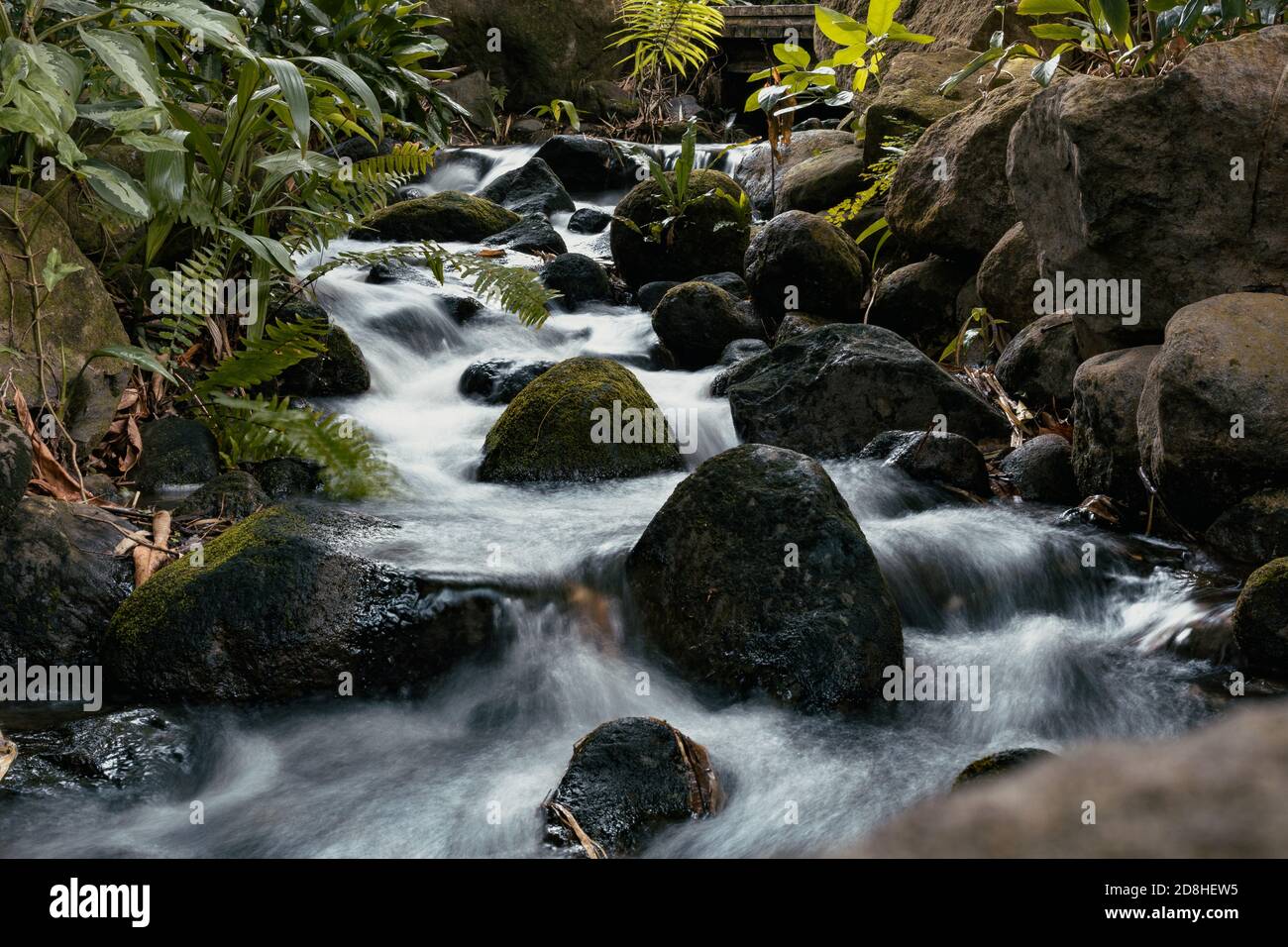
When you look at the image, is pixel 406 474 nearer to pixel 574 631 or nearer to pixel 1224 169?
pixel 574 631

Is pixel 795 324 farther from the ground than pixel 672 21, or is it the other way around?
pixel 672 21

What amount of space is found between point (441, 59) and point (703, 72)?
4288 mm

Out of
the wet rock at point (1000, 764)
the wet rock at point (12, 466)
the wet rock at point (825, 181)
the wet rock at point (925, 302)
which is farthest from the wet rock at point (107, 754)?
the wet rock at point (825, 181)

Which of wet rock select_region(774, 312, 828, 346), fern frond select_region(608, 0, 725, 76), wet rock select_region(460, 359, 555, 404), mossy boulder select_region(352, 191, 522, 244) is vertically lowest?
wet rock select_region(460, 359, 555, 404)

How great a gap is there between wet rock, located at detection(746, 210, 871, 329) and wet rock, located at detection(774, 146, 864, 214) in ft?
5.36

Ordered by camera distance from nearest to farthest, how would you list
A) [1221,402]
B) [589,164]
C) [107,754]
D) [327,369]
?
[107,754]
[1221,402]
[327,369]
[589,164]

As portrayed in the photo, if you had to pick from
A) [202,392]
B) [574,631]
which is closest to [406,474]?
[202,392]

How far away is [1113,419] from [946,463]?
2.73 feet

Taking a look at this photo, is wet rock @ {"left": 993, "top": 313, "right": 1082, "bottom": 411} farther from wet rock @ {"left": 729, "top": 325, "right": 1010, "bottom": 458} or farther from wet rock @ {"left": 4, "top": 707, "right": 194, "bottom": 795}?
wet rock @ {"left": 4, "top": 707, "right": 194, "bottom": 795}

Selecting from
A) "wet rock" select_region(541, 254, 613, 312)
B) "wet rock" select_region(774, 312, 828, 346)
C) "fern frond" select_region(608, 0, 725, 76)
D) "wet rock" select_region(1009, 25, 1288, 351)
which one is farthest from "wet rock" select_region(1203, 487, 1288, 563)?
"fern frond" select_region(608, 0, 725, 76)

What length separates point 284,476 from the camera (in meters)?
4.69

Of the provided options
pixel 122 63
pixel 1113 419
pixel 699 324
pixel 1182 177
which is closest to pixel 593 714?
pixel 122 63

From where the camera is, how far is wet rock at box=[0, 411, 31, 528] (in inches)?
133

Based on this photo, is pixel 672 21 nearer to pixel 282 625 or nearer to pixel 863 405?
pixel 863 405
